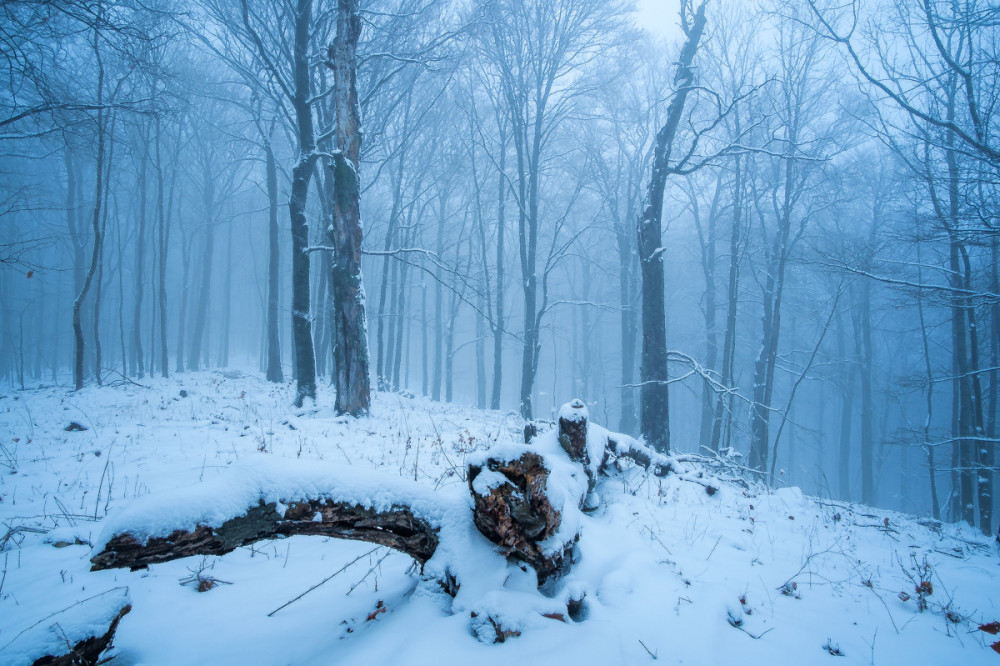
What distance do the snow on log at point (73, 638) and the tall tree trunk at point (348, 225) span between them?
5.27m

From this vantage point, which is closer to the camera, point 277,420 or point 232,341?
point 277,420

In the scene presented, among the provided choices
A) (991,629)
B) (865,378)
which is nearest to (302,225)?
(991,629)

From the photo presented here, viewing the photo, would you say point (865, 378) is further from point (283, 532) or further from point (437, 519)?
point (283, 532)

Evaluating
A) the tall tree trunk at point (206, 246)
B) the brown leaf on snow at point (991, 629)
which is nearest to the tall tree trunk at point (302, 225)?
the brown leaf on snow at point (991, 629)

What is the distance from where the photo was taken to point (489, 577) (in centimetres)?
211

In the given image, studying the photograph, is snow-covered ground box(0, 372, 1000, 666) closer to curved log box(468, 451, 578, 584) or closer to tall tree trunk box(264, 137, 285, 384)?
curved log box(468, 451, 578, 584)

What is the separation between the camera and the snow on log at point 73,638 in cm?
148

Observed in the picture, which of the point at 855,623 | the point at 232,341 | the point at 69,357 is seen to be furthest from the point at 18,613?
the point at 232,341

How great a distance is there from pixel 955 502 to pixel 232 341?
57.8 m

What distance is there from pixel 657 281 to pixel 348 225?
5624 mm

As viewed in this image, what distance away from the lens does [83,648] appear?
5.23ft

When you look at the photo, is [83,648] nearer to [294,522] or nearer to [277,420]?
[294,522]

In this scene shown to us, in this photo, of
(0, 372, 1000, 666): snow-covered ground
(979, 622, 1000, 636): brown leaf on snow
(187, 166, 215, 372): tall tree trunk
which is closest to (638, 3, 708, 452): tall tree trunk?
(0, 372, 1000, 666): snow-covered ground

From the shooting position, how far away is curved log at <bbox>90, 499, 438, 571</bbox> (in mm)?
1578
